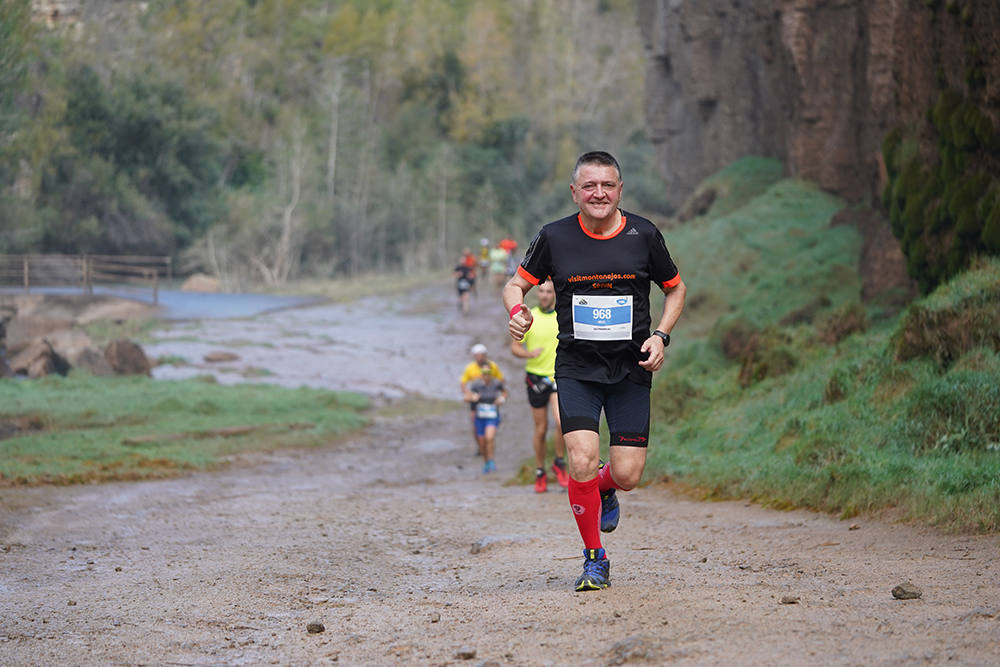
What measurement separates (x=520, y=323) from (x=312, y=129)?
61.3 m

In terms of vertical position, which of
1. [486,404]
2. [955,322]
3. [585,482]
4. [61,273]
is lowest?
[486,404]

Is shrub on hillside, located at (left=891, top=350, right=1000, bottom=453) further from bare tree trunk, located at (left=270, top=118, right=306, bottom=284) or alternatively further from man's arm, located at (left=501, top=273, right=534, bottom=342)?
bare tree trunk, located at (left=270, top=118, right=306, bottom=284)

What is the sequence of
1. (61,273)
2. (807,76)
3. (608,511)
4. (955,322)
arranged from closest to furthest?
(608,511) → (955,322) → (807,76) → (61,273)

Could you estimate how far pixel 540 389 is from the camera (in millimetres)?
11758

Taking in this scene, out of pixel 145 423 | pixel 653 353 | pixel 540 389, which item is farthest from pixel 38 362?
pixel 653 353

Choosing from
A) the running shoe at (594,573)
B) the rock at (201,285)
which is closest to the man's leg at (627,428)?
the running shoe at (594,573)

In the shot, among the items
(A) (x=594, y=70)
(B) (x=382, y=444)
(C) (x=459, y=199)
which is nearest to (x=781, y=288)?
(B) (x=382, y=444)

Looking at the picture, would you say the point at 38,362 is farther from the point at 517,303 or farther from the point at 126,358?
the point at 517,303

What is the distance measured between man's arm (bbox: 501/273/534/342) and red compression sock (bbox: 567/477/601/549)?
82 centimetres

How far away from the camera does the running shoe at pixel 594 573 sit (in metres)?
5.98

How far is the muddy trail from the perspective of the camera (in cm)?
485

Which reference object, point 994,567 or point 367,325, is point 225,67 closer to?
point 367,325

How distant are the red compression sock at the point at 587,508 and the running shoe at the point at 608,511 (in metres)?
0.35

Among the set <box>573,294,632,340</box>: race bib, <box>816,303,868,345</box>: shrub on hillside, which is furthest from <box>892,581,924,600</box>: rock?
<box>816,303,868,345</box>: shrub on hillside
